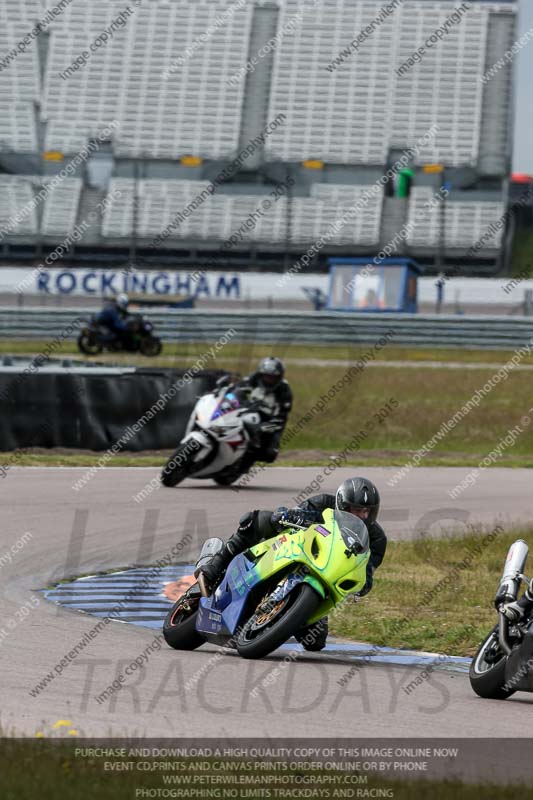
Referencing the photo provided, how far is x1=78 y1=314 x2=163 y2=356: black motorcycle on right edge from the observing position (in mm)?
29562

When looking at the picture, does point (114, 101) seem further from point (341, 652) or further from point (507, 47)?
point (341, 652)

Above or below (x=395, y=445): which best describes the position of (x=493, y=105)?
above

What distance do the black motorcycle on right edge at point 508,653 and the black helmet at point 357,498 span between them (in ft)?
2.66

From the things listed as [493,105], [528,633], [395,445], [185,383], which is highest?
[493,105]

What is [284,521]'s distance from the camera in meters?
6.82

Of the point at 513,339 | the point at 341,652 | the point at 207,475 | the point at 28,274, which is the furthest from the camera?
the point at 28,274

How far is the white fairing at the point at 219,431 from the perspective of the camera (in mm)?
14289

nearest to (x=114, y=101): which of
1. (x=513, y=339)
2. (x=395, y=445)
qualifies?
(x=513, y=339)

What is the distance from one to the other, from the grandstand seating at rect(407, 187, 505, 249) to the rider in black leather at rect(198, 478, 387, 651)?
123 feet

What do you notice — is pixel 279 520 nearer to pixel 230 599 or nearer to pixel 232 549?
pixel 232 549

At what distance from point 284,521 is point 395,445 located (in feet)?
44.4

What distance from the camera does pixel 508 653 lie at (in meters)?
6.02

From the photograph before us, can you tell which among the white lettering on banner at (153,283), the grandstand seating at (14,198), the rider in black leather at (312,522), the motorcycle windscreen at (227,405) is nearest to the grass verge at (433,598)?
the rider in black leather at (312,522)

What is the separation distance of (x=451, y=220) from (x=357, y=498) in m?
39.3
